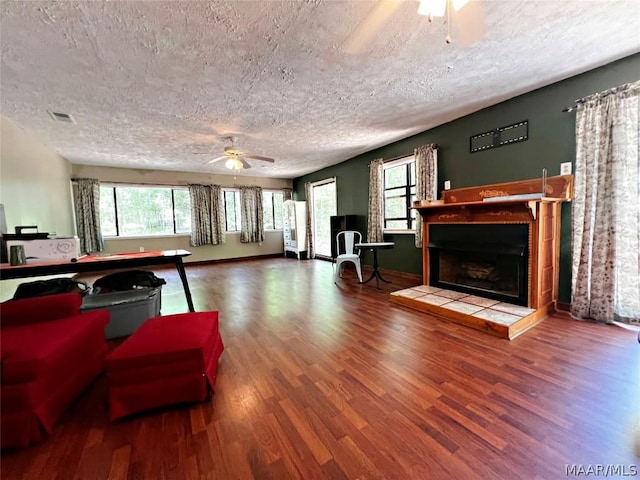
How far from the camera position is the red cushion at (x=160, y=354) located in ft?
4.76

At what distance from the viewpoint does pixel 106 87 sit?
263cm

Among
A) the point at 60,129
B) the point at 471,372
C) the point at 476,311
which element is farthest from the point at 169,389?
the point at 60,129

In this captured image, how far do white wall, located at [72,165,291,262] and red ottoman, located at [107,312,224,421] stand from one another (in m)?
5.90

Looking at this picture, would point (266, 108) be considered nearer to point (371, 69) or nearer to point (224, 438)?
point (371, 69)

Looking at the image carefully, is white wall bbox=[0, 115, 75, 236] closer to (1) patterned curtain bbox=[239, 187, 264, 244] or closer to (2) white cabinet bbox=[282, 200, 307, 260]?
(1) patterned curtain bbox=[239, 187, 264, 244]

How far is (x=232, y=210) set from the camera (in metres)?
7.77

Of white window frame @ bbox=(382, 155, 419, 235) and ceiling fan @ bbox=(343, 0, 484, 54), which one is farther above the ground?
ceiling fan @ bbox=(343, 0, 484, 54)

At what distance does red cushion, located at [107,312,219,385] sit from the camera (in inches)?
57.2

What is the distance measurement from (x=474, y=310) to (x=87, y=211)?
→ 755cm

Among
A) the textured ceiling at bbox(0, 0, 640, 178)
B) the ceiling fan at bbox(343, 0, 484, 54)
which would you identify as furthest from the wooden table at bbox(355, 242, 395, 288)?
the ceiling fan at bbox(343, 0, 484, 54)

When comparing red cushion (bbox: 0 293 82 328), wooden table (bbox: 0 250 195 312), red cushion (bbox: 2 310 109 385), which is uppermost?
wooden table (bbox: 0 250 195 312)

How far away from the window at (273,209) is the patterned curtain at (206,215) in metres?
1.36

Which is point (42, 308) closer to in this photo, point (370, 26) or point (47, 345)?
point (47, 345)

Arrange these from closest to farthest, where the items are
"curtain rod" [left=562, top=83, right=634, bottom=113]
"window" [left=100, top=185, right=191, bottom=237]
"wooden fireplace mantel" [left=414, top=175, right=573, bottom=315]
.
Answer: "curtain rod" [left=562, top=83, right=634, bottom=113]
"wooden fireplace mantel" [left=414, top=175, right=573, bottom=315]
"window" [left=100, top=185, right=191, bottom=237]
